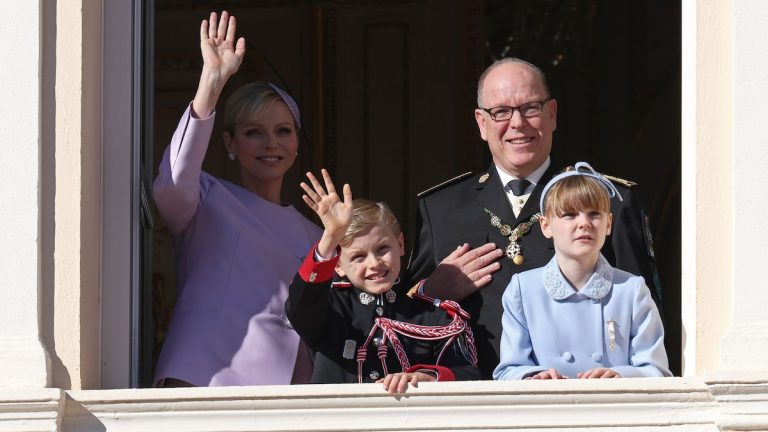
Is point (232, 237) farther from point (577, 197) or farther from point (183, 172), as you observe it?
point (577, 197)

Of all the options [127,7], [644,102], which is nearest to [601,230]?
[127,7]

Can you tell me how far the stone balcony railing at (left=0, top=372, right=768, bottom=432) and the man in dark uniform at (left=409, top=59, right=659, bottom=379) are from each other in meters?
0.37

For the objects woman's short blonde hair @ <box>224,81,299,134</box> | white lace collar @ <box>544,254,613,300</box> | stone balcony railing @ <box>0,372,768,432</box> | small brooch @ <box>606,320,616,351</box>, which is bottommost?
stone balcony railing @ <box>0,372,768,432</box>

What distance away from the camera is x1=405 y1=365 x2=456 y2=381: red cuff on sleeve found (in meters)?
6.43

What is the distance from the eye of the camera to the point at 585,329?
6379 mm

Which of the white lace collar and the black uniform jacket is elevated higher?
the white lace collar

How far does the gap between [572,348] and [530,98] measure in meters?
0.89

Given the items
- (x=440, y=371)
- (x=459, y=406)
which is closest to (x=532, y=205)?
(x=440, y=371)

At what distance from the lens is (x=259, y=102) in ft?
23.1

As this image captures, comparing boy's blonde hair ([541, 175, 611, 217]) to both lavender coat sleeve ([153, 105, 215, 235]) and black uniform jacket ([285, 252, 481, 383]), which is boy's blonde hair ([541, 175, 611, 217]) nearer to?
black uniform jacket ([285, 252, 481, 383])

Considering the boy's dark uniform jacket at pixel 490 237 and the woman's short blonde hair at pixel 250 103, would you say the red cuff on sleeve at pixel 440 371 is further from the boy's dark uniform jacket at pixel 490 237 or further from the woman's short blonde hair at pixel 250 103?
the woman's short blonde hair at pixel 250 103
